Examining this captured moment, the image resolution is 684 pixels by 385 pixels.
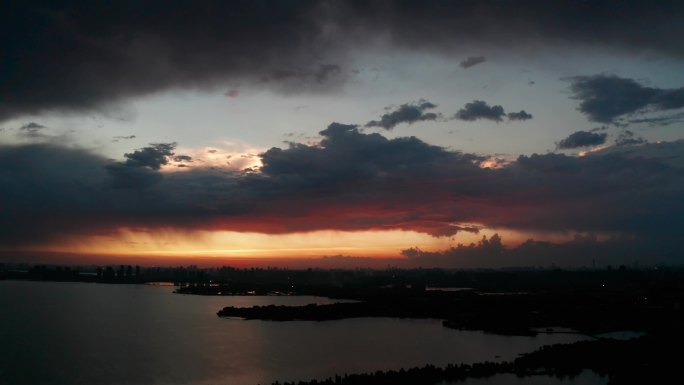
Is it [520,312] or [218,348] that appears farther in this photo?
[520,312]

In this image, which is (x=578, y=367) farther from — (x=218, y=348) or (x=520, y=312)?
(x=520, y=312)

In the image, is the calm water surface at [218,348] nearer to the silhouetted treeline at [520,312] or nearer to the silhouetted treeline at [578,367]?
the silhouetted treeline at [578,367]

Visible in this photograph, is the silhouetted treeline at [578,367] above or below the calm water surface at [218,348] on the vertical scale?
above

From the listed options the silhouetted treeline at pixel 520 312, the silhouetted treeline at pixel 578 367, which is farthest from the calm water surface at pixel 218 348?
the silhouetted treeline at pixel 520 312

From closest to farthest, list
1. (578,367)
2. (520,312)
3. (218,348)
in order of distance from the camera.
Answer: (578,367)
(218,348)
(520,312)

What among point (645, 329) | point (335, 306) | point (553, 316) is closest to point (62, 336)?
point (335, 306)

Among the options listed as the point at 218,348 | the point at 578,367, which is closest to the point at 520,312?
the point at 578,367

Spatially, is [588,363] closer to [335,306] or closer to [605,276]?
[335,306]

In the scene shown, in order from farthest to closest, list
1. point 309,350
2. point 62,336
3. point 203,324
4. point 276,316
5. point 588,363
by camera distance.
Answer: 1. point 276,316
2. point 203,324
3. point 62,336
4. point 309,350
5. point 588,363
